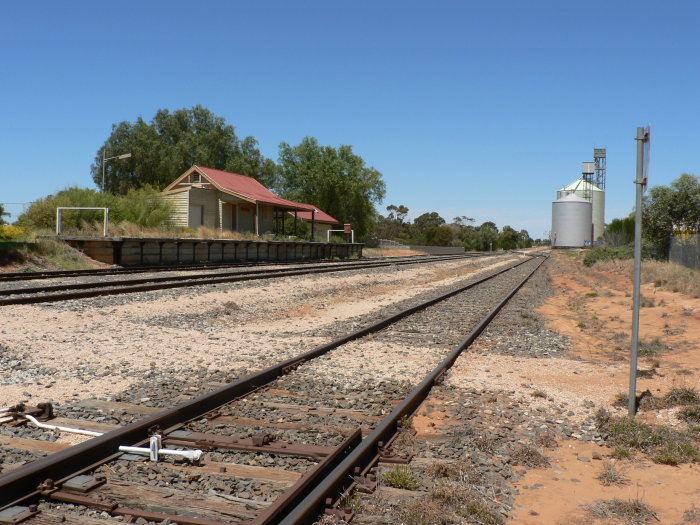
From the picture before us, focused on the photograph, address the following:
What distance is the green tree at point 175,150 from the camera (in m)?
75.0

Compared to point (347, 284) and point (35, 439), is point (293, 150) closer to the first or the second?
point (347, 284)

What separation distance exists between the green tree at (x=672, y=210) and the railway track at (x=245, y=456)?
33031 mm

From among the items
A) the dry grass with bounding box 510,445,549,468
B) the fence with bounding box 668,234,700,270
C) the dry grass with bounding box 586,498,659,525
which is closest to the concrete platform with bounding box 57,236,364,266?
the fence with bounding box 668,234,700,270

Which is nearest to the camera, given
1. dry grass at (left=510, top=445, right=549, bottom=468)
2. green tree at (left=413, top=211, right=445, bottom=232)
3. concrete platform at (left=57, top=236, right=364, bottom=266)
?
dry grass at (left=510, top=445, right=549, bottom=468)

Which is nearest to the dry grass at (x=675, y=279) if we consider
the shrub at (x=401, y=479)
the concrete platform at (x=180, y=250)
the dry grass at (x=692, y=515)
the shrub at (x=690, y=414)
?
the shrub at (x=690, y=414)

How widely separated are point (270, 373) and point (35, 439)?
2677mm

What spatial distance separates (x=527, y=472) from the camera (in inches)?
182

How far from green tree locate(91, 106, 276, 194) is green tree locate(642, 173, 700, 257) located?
51311mm

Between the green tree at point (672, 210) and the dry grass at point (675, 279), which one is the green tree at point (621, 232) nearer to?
the green tree at point (672, 210)

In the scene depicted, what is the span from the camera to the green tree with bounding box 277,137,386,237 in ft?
241

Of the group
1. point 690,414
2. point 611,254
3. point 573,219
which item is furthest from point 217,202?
point 573,219

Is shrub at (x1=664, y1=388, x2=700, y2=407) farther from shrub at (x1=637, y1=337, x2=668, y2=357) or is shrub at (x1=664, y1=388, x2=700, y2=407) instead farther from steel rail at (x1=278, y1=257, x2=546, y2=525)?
shrub at (x1=637, y1=337, x2=668, y2=357)

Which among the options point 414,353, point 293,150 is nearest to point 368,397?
point 414,353

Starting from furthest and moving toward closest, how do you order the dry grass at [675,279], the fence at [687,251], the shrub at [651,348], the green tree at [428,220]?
the green tree at [428,220]
the fence at [687,251]
the dry grass at [675,279]
the shrub at [651,348]
